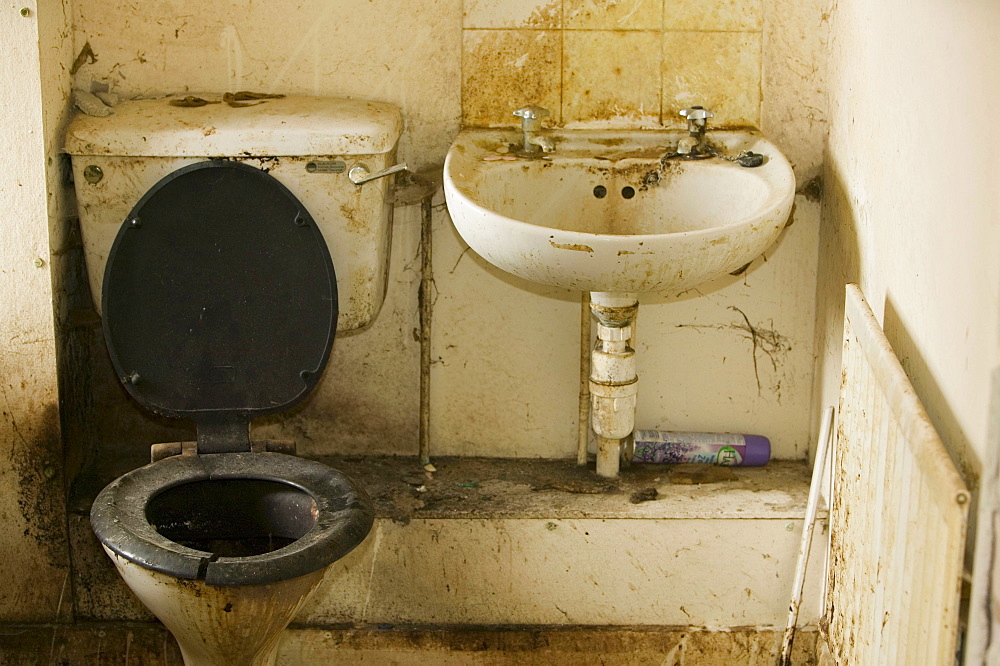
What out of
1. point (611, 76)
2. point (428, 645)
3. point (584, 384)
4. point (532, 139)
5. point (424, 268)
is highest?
point (611, 76)

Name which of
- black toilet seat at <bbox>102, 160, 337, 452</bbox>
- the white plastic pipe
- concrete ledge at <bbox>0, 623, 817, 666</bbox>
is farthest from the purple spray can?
black toilet seat at <bbox>102, 160, 337, 452</bbox>

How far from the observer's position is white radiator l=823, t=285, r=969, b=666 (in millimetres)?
1074

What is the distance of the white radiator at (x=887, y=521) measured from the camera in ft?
3.52

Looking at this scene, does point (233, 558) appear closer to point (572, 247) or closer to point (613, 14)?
point (572, 247)

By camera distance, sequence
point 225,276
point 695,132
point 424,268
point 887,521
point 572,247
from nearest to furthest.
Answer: point 887,521, point 572,247, point 225,276, point 695,132, point 424,268

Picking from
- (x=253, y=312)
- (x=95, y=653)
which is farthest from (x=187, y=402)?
(x=95, y=653)

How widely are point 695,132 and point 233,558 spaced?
103 centimetres

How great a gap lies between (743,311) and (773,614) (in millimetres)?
544

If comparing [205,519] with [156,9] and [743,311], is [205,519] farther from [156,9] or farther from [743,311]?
[743,311]

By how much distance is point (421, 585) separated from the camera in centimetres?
197

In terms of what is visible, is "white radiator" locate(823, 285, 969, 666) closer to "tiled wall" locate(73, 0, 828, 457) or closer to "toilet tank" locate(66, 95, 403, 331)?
"tiled wall" locate(73, 0, 828, 457)

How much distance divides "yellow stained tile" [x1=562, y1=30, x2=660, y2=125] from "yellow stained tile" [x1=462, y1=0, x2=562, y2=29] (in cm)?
4

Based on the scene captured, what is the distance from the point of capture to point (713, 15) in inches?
78.7

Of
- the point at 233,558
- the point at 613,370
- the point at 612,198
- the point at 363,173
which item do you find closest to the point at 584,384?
the point at 613,370
